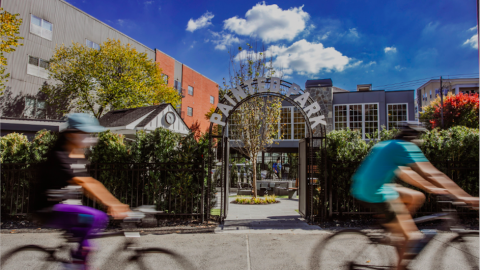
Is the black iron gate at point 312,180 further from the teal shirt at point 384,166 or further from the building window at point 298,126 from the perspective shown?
the building window at point 298,126

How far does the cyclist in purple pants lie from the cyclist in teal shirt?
2612mm

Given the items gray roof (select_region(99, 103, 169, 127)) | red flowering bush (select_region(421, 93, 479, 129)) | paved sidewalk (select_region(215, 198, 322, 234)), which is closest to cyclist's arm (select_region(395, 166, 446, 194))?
paved sidewalk (select_region(215, 198, 322, 234))

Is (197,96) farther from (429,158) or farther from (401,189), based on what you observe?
(401,189)

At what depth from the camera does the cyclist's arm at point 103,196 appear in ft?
9.38

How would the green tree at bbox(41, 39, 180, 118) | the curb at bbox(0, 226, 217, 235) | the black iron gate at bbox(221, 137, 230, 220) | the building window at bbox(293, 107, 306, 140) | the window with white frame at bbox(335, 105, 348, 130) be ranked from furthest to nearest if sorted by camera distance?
the building window at bbox(293, 107, 306, 140) < the window with white frame at bbox(335, 105, 348, 130) < the green tree at bbox(41, 39, 180, 118) < the black iron gate at bbox(221, 137, 230, 220) < the curb at bbox(0, 226, 217, 235)

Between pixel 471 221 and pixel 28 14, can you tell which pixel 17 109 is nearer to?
pixel 28 14

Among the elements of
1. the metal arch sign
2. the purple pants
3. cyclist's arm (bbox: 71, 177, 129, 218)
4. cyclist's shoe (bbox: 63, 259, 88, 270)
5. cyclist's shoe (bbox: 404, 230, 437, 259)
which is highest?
the metal arch sign

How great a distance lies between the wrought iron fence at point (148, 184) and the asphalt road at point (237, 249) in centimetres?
116

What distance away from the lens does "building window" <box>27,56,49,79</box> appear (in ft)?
76.2

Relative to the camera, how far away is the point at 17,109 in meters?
22.2

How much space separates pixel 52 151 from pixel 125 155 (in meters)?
4.80

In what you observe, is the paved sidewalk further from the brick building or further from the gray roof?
the brick building

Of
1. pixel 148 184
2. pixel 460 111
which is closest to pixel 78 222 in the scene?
pixel 148 184

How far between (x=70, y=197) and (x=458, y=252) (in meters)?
4.14
